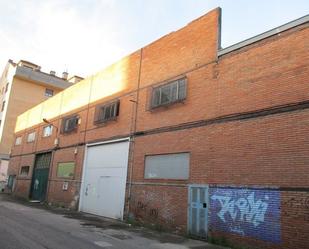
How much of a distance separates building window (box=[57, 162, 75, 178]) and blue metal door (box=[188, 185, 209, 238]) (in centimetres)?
1171

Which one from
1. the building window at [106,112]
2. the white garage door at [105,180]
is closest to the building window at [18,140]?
the white garage door at [105,180]

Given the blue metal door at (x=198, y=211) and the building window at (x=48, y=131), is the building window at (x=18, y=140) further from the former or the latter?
the blue metal door at (x=198, y=211)

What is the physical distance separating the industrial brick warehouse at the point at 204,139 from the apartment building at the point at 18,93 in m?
21.2

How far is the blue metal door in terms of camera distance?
13070mm

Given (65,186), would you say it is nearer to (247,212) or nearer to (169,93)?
(169,93)

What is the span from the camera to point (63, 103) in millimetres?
27859

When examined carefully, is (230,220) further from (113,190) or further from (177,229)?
(113,190)

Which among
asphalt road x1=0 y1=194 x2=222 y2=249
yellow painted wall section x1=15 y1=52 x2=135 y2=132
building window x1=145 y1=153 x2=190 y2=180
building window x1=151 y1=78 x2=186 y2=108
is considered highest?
yellow painted wall section x1=15 y1=52 x2=135 y2=132

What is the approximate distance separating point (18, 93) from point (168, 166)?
32.2m

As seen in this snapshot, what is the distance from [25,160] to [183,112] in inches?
890

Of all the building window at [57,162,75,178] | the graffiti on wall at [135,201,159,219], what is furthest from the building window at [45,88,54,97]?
the graffiti on wall at [135,201,159,219]

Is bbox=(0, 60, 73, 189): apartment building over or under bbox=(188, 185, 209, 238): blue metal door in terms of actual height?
over

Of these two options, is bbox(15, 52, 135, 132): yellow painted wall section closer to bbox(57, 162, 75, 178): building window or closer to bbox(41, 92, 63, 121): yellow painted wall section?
bbox(41, 92, 63, 121): yellow painted wall section

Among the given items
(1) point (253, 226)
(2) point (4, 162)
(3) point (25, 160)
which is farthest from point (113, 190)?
(2) point (4, 162)
